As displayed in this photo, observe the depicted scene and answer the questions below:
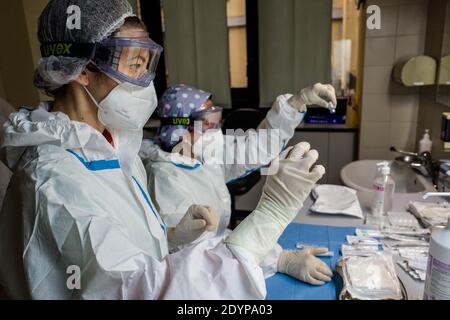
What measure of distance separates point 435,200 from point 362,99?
0.77 metres

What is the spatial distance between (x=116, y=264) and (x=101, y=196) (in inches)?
6.2

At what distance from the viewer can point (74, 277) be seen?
0.50m

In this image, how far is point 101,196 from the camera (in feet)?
1.91

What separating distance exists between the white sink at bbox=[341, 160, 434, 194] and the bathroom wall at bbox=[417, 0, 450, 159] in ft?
0.44

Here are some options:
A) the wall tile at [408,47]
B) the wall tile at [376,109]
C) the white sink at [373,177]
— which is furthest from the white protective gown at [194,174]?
the wall tile at [408,47]

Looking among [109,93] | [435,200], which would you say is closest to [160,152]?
[109,93]

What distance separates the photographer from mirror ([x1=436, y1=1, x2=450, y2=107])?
1343 mm

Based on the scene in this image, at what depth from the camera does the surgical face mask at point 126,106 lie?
2.25 ft

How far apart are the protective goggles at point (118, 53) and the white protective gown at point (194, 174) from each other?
19.9 inches

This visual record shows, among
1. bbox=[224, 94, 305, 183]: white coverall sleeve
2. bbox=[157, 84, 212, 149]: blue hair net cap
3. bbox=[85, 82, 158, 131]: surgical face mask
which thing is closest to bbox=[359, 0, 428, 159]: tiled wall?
bbox=[224, 94, 305, 183]: white coverall sleeve

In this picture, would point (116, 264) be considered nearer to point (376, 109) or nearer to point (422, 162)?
point (422, 162)

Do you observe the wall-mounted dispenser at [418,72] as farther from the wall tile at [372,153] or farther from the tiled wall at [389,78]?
the wall tile at [372,153]

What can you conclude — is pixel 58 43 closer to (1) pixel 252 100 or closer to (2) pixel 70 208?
(2) pixel 70 208

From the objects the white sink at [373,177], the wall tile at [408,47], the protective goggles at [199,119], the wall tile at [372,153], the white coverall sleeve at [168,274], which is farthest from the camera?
the wall tile at [408,47]
